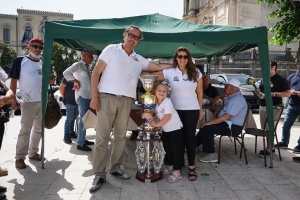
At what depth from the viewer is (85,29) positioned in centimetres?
365

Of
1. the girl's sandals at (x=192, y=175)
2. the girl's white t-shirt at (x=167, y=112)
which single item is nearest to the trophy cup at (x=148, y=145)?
the girl's white t-shirt at (x=167, y=112)

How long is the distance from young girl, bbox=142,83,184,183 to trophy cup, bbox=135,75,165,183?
9 centimetres

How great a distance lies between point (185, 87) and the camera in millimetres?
3412

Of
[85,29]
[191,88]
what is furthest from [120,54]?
[191,88]

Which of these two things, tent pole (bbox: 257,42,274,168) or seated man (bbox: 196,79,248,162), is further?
seated man (bbox: 196,79,248,162)

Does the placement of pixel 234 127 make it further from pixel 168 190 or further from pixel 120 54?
pixel 120 54

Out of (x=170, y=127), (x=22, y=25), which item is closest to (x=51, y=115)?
(x=170, y=127)

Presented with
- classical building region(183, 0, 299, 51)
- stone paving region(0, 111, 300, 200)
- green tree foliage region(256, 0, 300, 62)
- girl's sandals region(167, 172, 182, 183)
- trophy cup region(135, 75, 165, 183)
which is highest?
classical building region(183, 0, 299, 51)

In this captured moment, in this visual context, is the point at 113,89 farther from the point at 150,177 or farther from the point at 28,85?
the point at 28,85

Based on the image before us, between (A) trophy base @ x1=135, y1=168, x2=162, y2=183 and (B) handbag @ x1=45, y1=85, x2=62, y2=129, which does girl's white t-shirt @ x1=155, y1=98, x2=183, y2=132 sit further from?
(B) handbag @ x1=45, y1=85, x2=62, y2=129

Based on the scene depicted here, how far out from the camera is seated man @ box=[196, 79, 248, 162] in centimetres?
417

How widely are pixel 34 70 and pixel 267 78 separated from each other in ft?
12.1

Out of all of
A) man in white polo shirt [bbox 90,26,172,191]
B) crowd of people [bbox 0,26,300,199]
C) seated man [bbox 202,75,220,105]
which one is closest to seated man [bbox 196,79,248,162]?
crowd of people [bbox 0,26,300,199]

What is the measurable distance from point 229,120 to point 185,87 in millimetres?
1351
